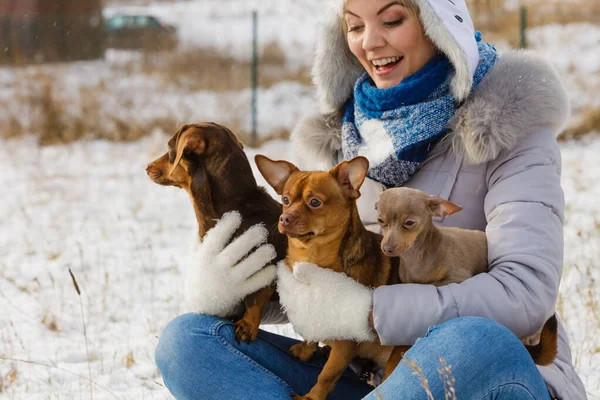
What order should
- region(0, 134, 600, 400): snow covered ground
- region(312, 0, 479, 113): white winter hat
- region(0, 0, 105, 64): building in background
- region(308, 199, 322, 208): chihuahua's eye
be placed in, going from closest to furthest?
region(308, 199, 322, 208): chihuahua's eye, region(312, 0, 479, 113): white winter hat, region(0, 134, 600, 400): snow covered ground, region(0, 0, 105, 64): building in background

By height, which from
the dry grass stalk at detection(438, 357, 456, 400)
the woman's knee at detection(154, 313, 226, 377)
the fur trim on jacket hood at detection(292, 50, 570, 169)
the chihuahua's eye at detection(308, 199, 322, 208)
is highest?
the fur trim on jacket hood at detection(292, 50, 570, 169)

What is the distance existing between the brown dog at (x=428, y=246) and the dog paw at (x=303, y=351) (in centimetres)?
43

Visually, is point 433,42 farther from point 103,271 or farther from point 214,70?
point 214,70

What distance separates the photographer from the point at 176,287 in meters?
5.45

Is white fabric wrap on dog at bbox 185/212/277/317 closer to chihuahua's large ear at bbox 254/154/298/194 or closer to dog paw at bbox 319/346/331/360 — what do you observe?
chihuahua's large ear at bbox 254/154/298/194

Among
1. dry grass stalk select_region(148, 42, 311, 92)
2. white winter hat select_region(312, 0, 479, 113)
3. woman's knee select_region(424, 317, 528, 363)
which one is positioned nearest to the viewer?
woman's knee select_region(424, 317, 528, 363)

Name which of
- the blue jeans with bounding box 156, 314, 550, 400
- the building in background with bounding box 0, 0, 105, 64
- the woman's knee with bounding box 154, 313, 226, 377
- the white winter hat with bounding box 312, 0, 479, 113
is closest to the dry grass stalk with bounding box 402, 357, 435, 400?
the blue jeans with bounding box 156, 314, 550, 400

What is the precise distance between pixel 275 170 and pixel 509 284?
968 mm

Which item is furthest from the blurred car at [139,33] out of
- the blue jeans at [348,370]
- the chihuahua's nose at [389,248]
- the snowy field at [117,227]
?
the chihuahua's nose at [389,248]

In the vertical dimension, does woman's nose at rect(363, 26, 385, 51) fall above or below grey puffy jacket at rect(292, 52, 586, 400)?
above

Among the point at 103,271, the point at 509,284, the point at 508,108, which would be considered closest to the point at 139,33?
the point at 103,271

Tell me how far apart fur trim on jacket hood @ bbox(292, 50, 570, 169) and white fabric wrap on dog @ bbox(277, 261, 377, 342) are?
2.42 ft

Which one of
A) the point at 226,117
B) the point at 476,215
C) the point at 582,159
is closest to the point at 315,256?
the point at 476,215

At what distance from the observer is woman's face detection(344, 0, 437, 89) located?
313 centimetres
